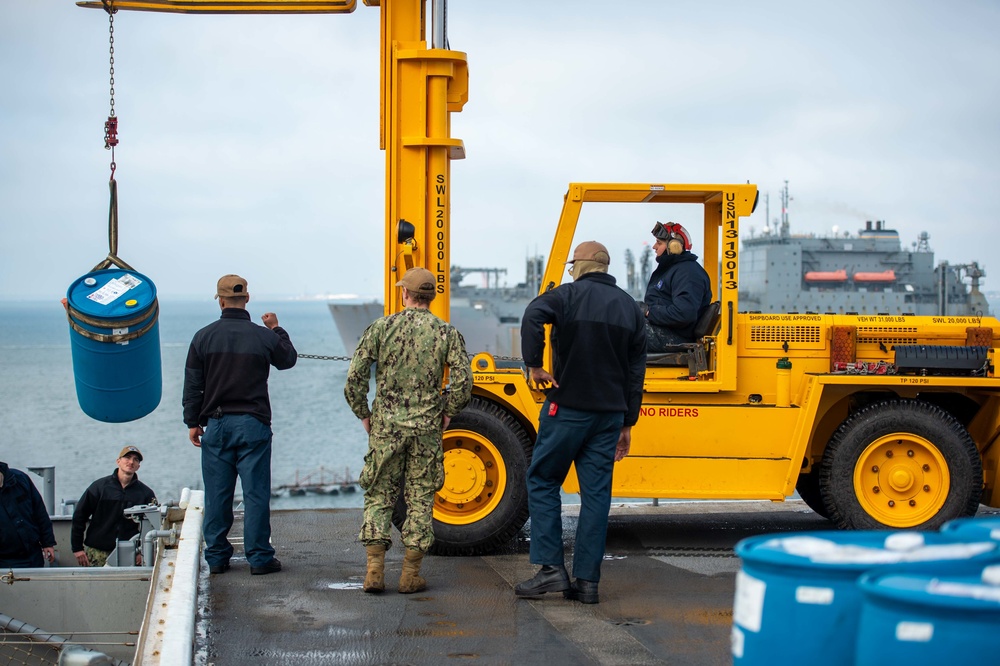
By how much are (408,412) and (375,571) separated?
85 centimetres

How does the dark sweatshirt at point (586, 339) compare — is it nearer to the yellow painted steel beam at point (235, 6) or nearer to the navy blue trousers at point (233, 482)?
the navy blue trousers at point (233, 482)

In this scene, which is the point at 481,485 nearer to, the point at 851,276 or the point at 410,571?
the point at 410,571

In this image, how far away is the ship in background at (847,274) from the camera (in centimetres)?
6525

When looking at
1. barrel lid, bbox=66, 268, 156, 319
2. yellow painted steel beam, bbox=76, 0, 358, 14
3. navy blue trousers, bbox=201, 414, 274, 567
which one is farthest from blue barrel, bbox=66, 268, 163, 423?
yellow painted steel beam, bbox=76, 0, 358, 14

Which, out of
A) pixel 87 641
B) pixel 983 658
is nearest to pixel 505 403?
pixel 87 641

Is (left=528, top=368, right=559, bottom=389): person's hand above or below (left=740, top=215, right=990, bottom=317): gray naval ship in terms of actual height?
below

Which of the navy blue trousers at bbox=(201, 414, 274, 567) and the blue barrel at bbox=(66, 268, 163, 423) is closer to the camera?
the navy blue trousers at bbox=(201, 414, 274, 567)

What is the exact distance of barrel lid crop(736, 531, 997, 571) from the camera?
9.73 feet

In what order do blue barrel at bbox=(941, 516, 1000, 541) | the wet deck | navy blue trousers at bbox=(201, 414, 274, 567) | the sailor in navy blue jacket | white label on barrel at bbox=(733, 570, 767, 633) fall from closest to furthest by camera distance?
white label on barrel at bbox=(733, 570, 767, 633) < blue barrel at bbox=(941, 516, 1000, 541) < the wet deck < navy blue trousers at bbox=(201, 414, 274, 567) < the sailor in navy blue jacket

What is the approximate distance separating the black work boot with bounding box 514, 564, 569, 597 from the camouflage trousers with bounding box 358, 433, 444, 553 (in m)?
0.55

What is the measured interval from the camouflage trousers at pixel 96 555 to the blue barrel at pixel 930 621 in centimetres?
752

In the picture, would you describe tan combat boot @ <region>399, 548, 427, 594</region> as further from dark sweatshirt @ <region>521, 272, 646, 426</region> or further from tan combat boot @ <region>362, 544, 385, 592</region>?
dark sweatshirt @ <region>521, 272, 646, 426</region>

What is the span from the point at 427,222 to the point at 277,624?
3.15 m

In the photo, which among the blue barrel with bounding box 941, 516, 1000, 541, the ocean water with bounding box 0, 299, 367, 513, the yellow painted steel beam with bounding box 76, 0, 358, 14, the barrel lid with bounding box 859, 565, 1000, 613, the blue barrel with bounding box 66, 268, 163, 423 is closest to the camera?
the barrel lid with bounding box 859, 565, 1000, 613
